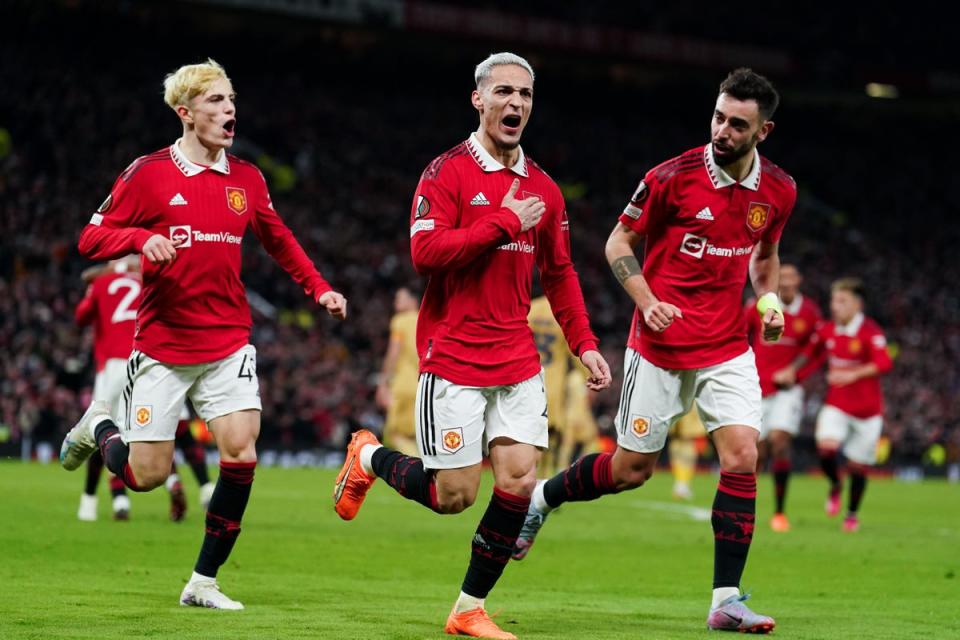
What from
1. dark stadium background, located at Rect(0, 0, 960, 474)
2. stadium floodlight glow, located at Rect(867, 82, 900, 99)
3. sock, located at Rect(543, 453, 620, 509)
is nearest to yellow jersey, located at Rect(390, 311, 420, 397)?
dark stadium background, located at Rect(0, 0, 960, 474)

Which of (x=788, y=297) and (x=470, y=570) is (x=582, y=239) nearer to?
(x=788, y=297)

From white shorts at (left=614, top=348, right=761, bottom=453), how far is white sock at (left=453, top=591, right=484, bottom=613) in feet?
5.37

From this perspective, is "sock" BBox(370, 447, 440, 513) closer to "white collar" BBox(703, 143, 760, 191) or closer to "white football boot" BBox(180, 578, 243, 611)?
"white football boot" BBox(180, 578, 243, 611)

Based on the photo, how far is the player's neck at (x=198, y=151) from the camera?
25.2 feet

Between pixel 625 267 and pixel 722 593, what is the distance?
1.72m

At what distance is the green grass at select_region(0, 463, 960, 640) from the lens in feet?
23.3

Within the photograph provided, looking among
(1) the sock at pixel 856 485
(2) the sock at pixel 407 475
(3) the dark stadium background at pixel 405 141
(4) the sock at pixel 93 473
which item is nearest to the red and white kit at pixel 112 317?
(4) the sock at pixel 93 473

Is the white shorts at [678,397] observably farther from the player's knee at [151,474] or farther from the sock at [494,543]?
the player's knee at [151,474]

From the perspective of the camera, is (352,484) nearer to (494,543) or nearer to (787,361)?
(494,543)

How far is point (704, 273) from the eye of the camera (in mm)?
7770

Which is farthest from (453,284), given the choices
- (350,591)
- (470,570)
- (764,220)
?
(350,591)

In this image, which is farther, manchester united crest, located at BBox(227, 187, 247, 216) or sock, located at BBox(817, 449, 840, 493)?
sock, located at BBox(817, 449, 840, 493)

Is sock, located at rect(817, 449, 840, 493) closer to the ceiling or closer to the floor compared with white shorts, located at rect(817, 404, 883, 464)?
closer to the floor

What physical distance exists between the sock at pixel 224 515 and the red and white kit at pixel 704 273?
7.00ft
